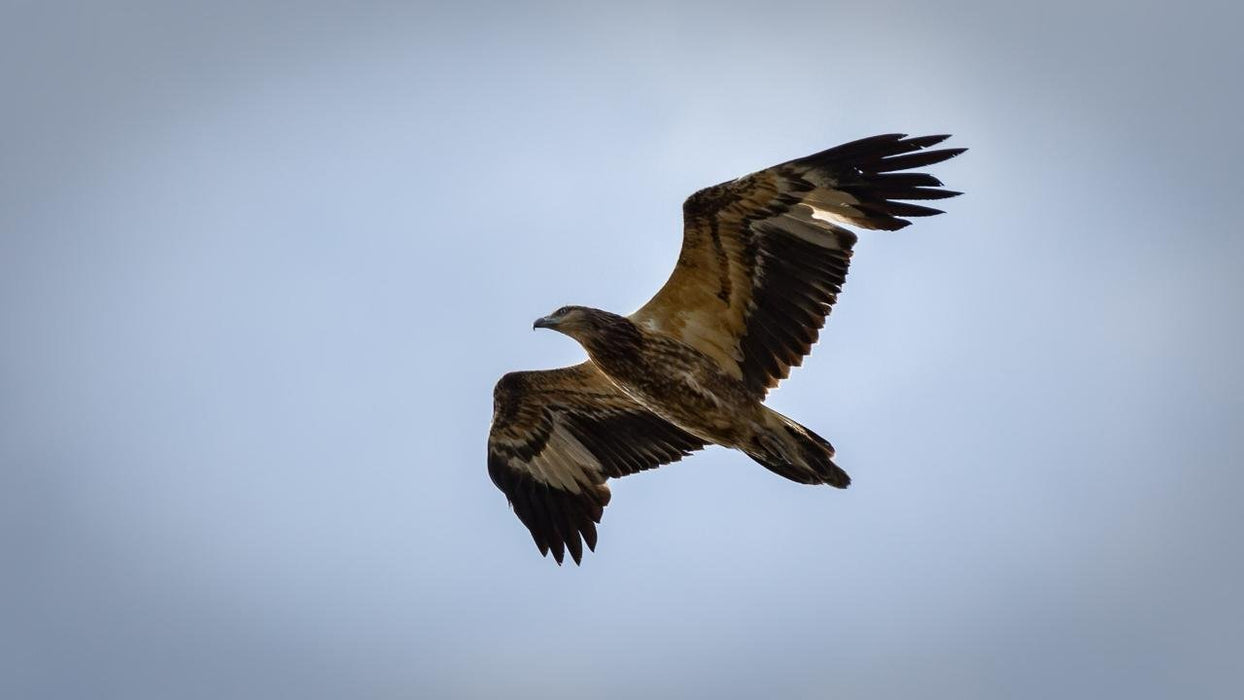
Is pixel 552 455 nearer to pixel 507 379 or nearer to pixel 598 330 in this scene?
pixel 507 379

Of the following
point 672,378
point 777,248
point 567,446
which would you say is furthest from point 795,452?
point 567,446

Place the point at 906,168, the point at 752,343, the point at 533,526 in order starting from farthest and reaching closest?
the point at 533,526
the point at 752,343
the point at 906,168

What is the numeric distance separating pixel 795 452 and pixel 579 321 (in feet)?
7.92

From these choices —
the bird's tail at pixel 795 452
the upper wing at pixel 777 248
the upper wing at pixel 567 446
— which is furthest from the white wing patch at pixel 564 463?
the bird's tail at pixel 795 452

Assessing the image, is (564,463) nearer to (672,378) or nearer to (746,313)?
(672,378)

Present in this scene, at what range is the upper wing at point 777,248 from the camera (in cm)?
1459

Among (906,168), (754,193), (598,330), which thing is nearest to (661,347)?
(598,330)

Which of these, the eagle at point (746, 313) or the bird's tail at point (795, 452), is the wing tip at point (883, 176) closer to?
the eagle at point (746, 313)

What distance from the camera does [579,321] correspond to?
15.3m

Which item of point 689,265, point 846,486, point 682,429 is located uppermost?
Answer: point 689,265

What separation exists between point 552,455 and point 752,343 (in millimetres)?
2642

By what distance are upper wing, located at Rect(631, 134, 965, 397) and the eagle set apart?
11mm

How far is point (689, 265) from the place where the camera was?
600 inches

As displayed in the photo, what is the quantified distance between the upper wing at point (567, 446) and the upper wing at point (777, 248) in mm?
1290
